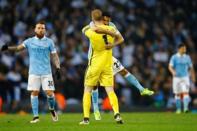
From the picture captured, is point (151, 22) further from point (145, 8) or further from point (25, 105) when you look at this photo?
point (25, 105)

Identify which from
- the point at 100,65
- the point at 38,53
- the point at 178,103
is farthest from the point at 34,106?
the point at 178,103

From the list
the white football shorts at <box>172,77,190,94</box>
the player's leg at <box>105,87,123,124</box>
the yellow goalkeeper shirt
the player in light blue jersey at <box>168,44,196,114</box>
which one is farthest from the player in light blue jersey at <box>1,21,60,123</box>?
the white football shorts at <box>172,77,190,94</box>

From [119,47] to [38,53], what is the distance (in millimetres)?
12609

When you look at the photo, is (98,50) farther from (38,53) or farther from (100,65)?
(38,53)

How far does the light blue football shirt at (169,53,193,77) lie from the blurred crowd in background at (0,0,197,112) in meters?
2.97

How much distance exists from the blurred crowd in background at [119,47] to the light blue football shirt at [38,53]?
8.86m

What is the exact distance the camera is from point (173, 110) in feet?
98.9

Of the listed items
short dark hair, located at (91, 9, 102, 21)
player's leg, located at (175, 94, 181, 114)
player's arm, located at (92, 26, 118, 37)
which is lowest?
player's leg, located at (175, 94, 181, 114)

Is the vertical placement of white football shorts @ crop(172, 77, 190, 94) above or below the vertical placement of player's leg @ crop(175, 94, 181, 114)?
above

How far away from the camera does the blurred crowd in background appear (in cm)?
3086

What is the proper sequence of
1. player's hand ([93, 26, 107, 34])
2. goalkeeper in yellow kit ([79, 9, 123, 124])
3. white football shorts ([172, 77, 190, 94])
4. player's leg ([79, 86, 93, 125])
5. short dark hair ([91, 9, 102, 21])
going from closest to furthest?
short dark hair ([91, 9, 102, 21])
player's hand ([93, 26, 107, 34])
player's leg ([79, 86, 93, 125])
goalkeeper in yellow kit ([79, 9, 123, 124])
white football shorts ([172, 77, 190, 94])

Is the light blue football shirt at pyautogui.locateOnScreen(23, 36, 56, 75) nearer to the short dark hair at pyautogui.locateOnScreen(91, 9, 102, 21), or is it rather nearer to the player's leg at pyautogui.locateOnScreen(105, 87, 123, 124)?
the player's leg at pyautogui.locateOnScreen(105, 87, 123, 124)

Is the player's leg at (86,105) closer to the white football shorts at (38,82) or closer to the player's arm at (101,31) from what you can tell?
the player's arm at (101,31)

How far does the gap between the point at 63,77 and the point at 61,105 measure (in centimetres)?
158
